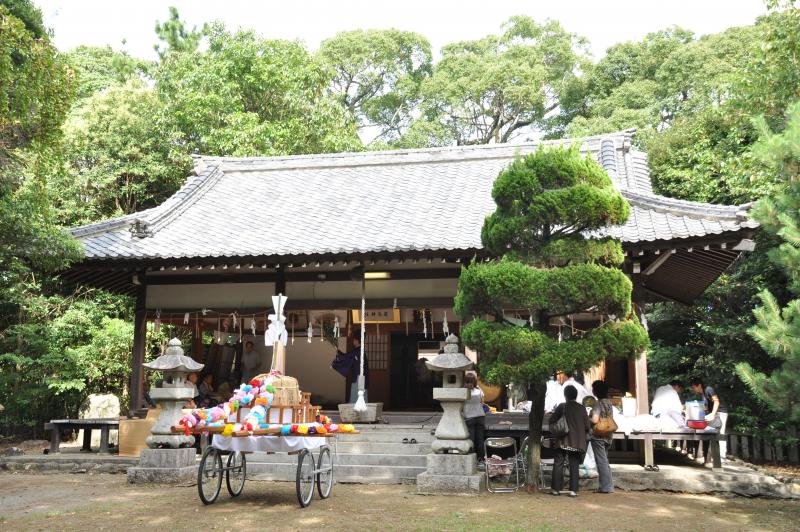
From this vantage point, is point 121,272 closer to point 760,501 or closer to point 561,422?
point 561,422

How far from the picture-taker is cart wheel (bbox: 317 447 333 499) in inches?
333

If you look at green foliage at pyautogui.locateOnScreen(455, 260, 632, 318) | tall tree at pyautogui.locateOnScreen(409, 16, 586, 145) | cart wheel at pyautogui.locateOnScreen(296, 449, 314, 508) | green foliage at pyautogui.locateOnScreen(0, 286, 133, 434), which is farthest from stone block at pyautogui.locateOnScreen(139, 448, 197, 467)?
tall tree at pyautogui.locateOnScreen(409, 16, 586, 145)

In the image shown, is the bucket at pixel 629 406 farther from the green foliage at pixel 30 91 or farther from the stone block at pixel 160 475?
the green foliage at pixel 30 91

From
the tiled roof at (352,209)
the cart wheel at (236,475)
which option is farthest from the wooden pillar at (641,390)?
the cart wheel at (236,475)

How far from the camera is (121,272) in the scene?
14195mm

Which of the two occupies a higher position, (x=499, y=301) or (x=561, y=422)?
(x=499, y=301)

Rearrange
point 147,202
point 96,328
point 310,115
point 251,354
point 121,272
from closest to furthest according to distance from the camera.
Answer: point 121,272, point 251,354, point 96,328, point 147,202, point 310,115

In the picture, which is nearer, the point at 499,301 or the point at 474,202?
the point at 499,301

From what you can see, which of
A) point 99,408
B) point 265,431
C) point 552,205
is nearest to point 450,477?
point 265,431

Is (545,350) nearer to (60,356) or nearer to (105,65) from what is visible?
(60,356)

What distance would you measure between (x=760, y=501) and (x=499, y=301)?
14.3 ft

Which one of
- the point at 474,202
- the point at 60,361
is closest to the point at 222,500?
the point at 474,202

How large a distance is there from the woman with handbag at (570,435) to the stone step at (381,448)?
90.9 inches

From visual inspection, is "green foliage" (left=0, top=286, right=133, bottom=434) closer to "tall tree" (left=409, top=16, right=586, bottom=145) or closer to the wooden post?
the wooden post
